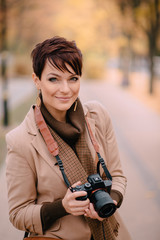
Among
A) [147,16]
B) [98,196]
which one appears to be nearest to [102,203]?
[98,196]

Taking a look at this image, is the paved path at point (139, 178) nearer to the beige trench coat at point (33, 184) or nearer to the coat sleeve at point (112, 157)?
the coat sleeve at point (112, 157)

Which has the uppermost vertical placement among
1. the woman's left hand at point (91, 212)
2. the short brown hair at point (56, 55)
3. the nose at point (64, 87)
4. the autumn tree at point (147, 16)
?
the autumn tree at point (147, 16)

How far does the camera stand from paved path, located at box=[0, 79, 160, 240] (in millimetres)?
3127

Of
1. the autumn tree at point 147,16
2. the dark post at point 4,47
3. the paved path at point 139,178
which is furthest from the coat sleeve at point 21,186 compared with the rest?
the autumn tree at point 147,16

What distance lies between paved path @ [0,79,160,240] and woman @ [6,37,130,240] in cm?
160

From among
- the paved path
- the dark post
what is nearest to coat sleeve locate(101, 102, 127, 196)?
the paved path

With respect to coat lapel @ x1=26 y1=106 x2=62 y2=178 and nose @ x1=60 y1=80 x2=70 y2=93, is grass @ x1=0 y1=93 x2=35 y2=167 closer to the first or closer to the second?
coat lapel @ x1=26 y1=106 x2=62 y2=178

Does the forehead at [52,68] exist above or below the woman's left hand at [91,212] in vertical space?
above

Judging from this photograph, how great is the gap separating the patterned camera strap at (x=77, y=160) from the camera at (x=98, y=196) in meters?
0.12

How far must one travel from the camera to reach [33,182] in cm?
157

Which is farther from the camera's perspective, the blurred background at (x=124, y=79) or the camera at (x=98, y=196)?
the blurred background at (x=124, y=79)

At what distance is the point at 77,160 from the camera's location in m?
1.63

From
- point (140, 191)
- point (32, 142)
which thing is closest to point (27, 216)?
point (32, 142)

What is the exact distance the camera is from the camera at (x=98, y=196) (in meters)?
1.42
